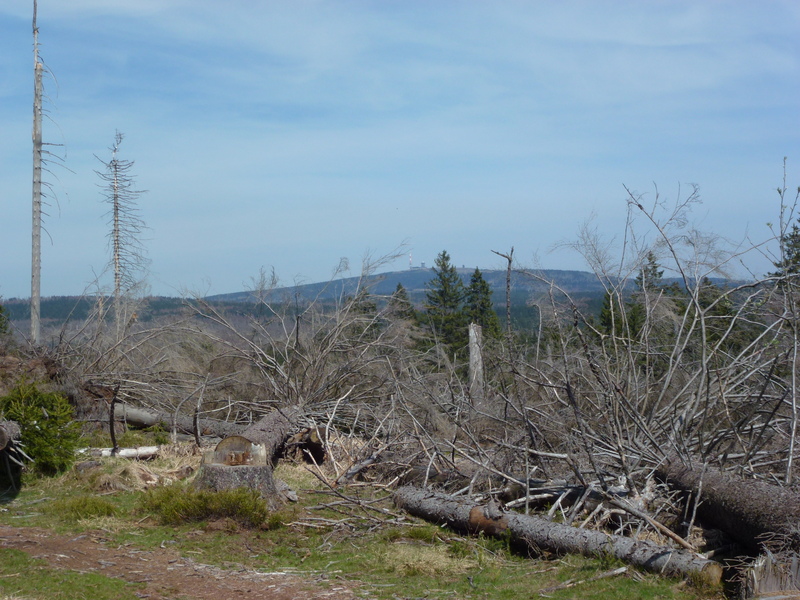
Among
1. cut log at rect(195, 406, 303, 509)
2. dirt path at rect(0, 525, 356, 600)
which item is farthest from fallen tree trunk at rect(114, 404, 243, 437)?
dirt path at rect(0, 525, 356, 600)

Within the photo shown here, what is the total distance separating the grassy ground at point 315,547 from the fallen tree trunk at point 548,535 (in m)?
0.10

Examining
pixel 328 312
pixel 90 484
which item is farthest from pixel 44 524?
pixel 328 312

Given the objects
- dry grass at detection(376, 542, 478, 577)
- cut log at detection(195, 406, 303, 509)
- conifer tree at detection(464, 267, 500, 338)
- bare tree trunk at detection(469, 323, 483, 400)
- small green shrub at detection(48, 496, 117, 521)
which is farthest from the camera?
conifer tree at detection(464, 267, 500, 338)

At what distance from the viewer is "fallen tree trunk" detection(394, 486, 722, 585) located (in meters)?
4.82

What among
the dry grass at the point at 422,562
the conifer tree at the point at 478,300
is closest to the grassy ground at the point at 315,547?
the dry grass at the point at 422,562

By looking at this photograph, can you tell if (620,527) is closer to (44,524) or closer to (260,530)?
(260,530)

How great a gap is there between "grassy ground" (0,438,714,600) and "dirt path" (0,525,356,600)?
146 millimetres

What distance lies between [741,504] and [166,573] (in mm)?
4225

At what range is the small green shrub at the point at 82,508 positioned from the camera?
667 cm

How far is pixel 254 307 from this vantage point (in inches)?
544

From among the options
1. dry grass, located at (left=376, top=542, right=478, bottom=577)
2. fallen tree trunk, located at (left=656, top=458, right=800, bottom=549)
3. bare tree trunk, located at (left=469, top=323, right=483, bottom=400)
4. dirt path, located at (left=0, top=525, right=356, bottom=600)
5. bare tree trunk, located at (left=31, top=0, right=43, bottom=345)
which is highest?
bare tree trunk, located at (left=31, top=0, right=43, bottom=345)

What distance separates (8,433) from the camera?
7.32m

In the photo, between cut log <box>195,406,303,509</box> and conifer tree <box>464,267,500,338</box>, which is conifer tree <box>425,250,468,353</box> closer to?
conifer tree <box>464,267,500,338</box>

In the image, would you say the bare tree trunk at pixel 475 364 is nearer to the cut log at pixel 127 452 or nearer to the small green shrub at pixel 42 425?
the cut log at pixel 127 452
